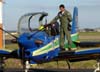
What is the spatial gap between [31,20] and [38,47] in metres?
1.85

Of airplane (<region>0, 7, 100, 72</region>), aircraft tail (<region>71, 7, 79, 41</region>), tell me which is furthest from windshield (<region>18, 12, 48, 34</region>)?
aircraft tail (<region>71, 7, 79, 41</region>)

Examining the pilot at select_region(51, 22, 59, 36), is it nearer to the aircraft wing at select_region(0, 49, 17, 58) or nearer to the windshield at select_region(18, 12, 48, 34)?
the windshield at select_region(18, 12, 48, 34)

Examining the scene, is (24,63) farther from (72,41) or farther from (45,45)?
(72,41)

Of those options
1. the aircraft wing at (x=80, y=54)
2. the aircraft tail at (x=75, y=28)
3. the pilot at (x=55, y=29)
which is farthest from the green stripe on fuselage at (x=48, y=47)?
the aircraft tail at (x=75, y=28)

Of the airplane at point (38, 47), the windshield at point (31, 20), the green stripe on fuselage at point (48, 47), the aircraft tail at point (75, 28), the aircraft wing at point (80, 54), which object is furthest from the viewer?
the aircraft tail at point (75, 28)

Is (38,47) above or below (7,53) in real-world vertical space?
above

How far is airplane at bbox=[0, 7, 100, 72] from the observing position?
549 inches

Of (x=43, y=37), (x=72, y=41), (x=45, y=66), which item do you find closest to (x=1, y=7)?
(x=45, y=66)

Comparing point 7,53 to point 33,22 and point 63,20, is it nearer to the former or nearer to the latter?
point 33,22

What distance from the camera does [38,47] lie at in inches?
560

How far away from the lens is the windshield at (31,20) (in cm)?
1552

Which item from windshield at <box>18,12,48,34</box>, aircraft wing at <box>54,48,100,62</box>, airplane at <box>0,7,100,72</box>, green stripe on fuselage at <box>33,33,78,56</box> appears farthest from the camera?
windshield at <box>18,12,48,34</box>

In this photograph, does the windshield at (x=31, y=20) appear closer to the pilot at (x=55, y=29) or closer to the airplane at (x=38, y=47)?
the airplane at (x=38, y=47)

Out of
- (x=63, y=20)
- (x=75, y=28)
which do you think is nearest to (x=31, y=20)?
(x=63, y=20)
